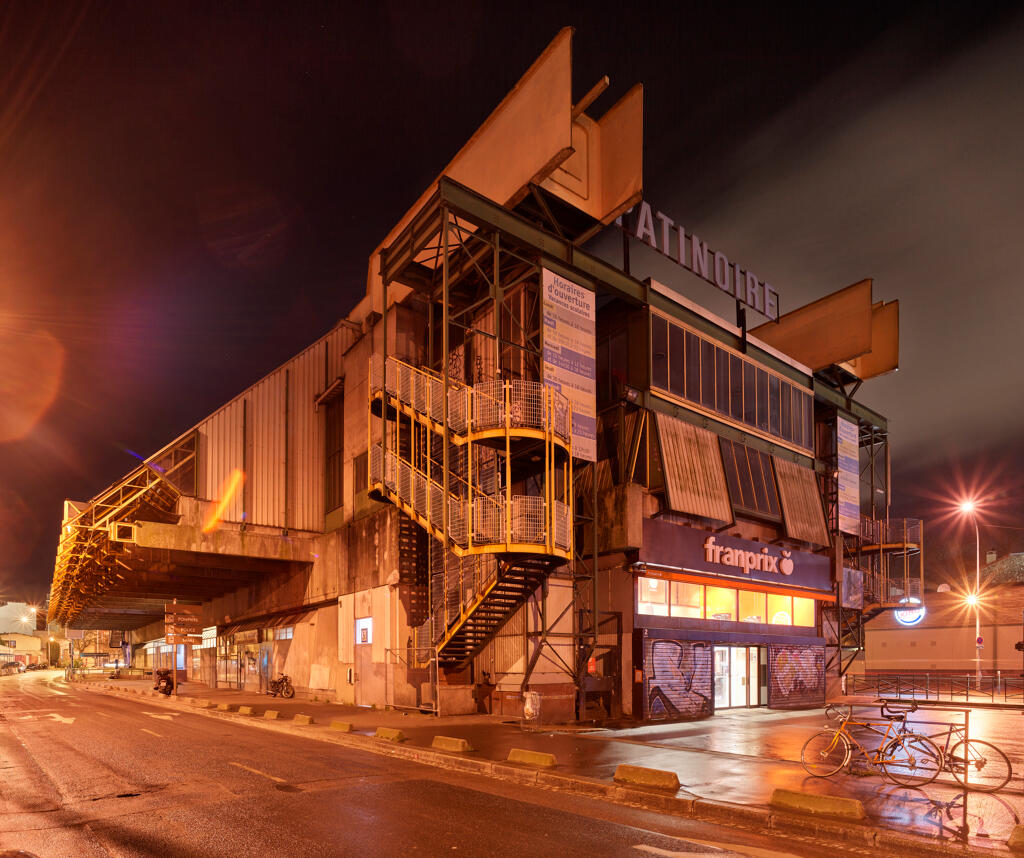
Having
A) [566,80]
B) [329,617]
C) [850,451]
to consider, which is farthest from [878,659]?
[566,80]

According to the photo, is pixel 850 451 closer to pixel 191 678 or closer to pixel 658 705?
pixel 658 705

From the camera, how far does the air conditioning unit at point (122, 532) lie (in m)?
29.6

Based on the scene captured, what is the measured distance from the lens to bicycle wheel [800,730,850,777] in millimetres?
11766

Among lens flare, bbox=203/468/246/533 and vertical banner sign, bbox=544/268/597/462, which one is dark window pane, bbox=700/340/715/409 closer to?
vertical banner sign, bbox=544/268/597/462

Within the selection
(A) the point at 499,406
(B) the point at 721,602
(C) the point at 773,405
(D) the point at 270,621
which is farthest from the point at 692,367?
(D) the point at 270,621

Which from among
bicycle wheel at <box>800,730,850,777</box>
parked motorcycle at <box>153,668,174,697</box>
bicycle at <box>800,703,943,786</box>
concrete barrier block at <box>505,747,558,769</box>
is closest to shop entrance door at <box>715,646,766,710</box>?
bicycle wheel at <box>800,730,850,777</box>

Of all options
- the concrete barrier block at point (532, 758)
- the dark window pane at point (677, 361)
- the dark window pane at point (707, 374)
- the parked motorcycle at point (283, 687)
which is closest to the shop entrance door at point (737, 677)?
the dark window pane at point (707, 374)

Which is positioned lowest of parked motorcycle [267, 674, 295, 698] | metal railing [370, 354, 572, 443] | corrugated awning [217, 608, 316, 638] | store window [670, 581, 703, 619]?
parked motorcycle [267, 674, 295, 698]

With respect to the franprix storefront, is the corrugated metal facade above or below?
above

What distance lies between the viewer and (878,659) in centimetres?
6094

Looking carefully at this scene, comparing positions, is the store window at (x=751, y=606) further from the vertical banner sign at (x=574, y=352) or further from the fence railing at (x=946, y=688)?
the fence railing at (x=946, y=688)

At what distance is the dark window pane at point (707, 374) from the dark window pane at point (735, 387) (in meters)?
1.32

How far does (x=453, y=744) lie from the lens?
1453cm

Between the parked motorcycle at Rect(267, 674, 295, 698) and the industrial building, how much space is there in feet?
2.46
